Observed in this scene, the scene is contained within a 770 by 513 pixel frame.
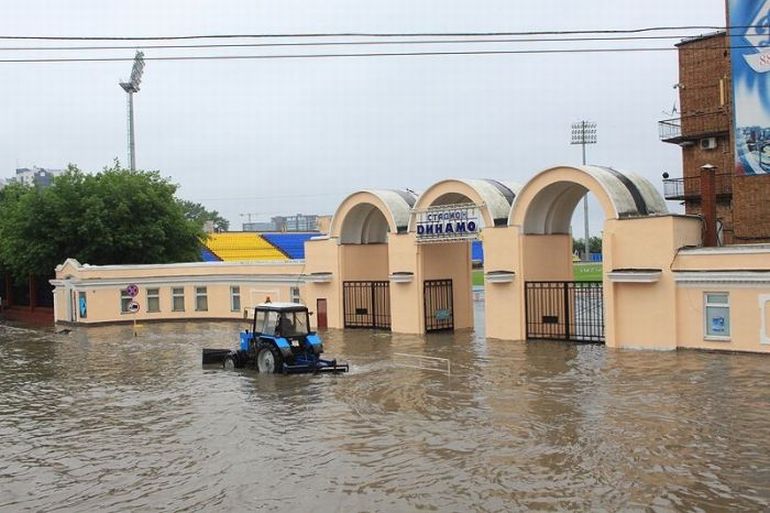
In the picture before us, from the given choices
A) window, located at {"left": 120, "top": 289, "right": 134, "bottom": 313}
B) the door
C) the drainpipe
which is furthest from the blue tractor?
window, located at {"left": 120, "top": 289, "right": 134, "bottom": 313}

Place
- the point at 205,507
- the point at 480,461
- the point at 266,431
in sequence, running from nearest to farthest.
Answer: the point at 205,507
the point at 480,461
the point at 266,431

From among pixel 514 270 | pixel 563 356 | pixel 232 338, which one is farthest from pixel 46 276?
pixel 563 356

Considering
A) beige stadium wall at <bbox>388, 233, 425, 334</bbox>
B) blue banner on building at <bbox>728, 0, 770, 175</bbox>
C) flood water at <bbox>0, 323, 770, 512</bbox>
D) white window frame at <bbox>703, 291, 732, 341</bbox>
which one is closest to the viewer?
flood water at <bbox>0, 323, 770, 512</bbox>

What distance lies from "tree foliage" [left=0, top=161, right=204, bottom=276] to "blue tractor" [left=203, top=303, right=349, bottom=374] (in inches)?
912

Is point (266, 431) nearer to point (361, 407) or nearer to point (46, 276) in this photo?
point (361, 407)

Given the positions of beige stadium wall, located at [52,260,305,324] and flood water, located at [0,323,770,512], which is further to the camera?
beige stadium wall, located at [52,260,305,324]

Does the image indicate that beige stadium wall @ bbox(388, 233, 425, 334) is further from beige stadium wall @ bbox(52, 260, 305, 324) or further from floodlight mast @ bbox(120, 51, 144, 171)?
floodlight mast @ bbox(120, 51, 144, 171)

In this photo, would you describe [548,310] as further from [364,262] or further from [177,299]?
[177,299]

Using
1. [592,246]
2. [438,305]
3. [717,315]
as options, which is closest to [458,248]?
[438,305]

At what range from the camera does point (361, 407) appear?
16.0m

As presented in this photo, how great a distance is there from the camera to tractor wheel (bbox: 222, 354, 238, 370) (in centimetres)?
2156

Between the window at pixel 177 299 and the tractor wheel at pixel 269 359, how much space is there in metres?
20.5

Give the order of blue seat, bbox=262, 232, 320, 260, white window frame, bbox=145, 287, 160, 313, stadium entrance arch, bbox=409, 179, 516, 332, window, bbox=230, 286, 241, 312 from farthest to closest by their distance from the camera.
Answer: blue seat, bbox=262, 232, 320, 260 → white window frame, bbox=145, 287, 160, 313 → window, bbox=230, 286, 241, 312 → stadium entrance arch, bbox=409, 179, 516, 332

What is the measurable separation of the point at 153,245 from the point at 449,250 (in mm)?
19369
